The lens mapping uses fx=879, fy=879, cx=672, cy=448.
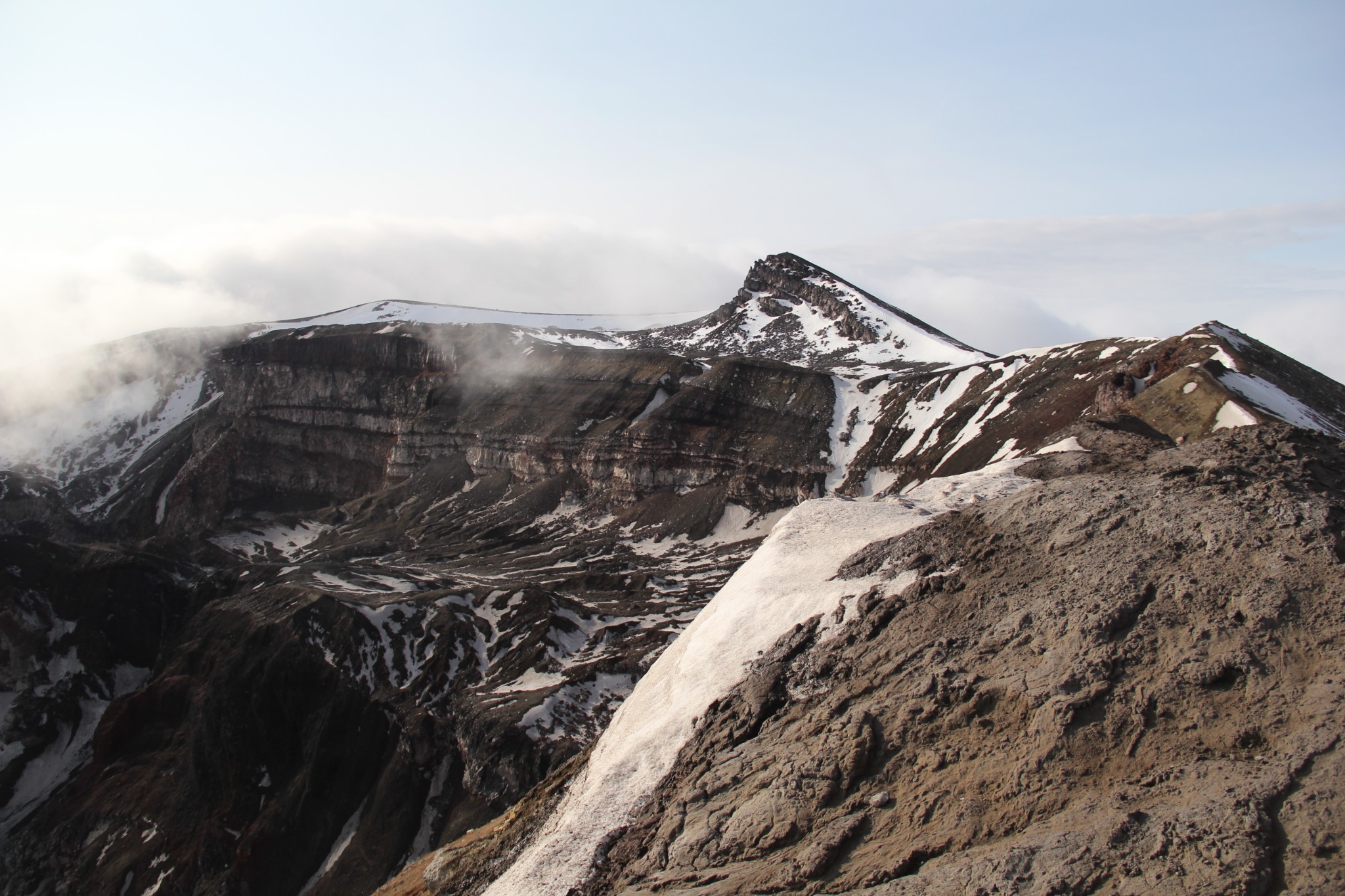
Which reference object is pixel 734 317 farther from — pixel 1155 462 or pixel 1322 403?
pixel 1155 462

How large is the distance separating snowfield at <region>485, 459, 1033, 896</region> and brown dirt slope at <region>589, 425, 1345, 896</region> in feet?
2.33

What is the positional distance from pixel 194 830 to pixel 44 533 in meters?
106

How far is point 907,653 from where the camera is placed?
17.0m

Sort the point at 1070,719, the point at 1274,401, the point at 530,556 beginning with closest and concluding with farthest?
the point at 1070,719 → the point at 1274,401 → the point at 530,556

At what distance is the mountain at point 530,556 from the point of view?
17.5 metres

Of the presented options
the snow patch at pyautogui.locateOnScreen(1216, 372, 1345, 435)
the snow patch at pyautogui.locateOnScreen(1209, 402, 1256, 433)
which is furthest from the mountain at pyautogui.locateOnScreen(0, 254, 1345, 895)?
the snow patch at pyautogui.locateOnScreen(1216, 372, 1345, 435)

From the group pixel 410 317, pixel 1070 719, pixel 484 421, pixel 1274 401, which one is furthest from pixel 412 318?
pixel 1070 719

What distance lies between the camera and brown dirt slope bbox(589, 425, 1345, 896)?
11.5m

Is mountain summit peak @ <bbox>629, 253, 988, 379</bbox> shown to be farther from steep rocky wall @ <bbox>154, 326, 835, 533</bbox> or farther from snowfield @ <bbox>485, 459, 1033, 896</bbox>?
snowfield @ <bbox>485, 459, 1033, 896</bbox>

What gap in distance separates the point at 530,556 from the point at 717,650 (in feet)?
281

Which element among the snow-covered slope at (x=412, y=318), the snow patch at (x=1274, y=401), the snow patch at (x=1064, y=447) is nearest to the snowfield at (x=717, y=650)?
the snow patch at (x=1064, y=447)

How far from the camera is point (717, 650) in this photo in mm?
20438

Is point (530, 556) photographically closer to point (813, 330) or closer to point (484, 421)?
point (484, 421)

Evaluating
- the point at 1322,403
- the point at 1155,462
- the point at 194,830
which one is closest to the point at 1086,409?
the point at 1322,403
